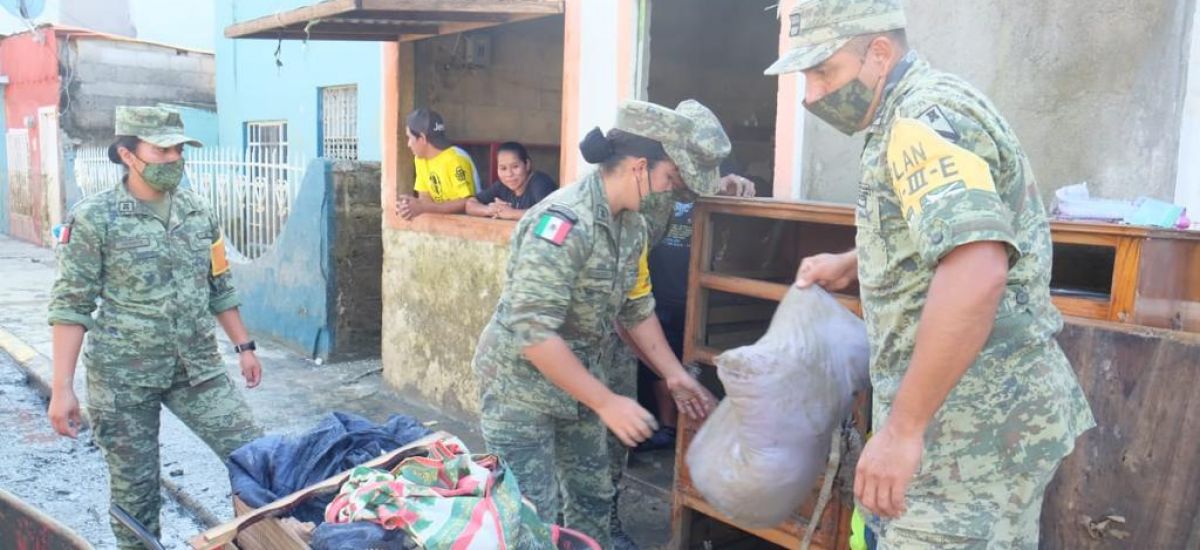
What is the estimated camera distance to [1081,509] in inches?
90.7

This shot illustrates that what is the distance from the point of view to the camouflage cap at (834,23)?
6.07 feet

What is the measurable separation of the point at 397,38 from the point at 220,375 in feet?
10.1

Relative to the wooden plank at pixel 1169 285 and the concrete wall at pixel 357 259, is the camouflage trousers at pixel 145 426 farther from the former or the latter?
the concrete wall at pixel 357 259

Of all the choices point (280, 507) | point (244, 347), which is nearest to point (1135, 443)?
point (280, 507)

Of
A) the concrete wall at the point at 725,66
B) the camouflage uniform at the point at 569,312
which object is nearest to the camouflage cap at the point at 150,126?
the camouflage uniform at the point at 569,312

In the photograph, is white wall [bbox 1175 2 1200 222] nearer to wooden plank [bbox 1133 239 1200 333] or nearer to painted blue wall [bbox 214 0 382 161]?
wooden plank [bbox 1133 239 1200 333]

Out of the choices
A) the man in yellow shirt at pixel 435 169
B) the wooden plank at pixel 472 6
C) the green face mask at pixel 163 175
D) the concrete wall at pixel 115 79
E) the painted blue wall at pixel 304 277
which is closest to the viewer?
the green face mask at pixel 163 175

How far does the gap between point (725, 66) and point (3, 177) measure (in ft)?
55.7

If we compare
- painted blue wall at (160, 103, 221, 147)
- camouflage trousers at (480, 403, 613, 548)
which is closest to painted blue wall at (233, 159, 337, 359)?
camouflage trousers at (480, 403, 613, 548)

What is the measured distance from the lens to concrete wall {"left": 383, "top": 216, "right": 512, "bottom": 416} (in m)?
5.47

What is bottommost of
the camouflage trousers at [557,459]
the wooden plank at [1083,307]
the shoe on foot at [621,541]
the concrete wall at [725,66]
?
A: the shoe on foot at [621,541]

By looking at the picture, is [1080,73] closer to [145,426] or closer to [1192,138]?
[1192,138]

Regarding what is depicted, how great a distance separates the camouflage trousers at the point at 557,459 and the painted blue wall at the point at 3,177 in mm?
18702

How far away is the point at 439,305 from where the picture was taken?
5.90 meters
